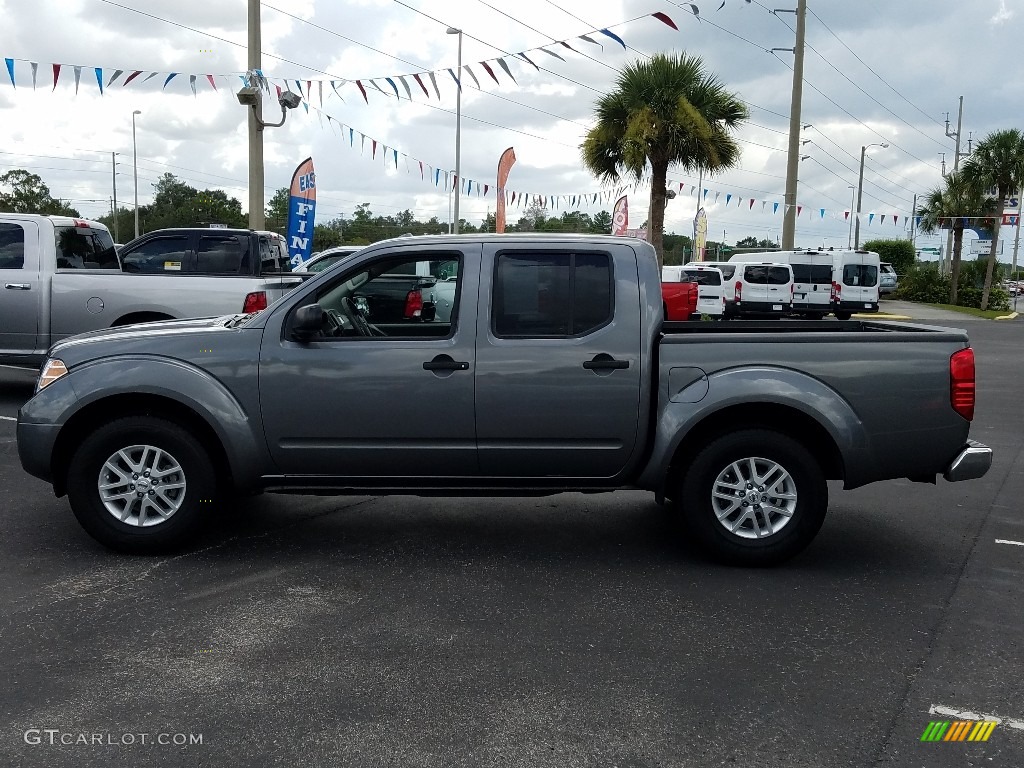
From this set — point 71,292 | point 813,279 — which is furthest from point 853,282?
point 71,292

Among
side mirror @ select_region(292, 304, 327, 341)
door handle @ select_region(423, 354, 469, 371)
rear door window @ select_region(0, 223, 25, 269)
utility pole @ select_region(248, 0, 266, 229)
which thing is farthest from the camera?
utility pole @ select_region(248, 0, 266, 229)

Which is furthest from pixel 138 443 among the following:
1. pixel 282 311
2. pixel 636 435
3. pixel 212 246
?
pixel 212 246

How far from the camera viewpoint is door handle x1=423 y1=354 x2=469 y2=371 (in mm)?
5410

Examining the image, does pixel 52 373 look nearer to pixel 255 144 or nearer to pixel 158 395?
pixel 158 395

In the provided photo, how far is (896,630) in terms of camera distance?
4641mm

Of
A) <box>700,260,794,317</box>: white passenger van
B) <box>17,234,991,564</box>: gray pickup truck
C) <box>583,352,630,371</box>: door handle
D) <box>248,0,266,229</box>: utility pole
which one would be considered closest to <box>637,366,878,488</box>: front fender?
<box>17,234,991,564</box>: gray pickup truck

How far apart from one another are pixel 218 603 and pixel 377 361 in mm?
1525

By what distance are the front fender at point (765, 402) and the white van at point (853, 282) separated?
30.4m

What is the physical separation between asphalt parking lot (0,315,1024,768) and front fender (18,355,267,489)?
65 centimetres

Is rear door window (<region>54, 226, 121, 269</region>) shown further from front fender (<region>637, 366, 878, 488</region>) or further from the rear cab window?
front fender (<region>637, 366, 878, 488</region>)

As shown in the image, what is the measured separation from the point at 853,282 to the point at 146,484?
1268 inches

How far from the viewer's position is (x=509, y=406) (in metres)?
5.43

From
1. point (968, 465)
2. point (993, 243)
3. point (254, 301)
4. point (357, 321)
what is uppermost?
point (993, 243)

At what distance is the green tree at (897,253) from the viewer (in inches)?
2405
